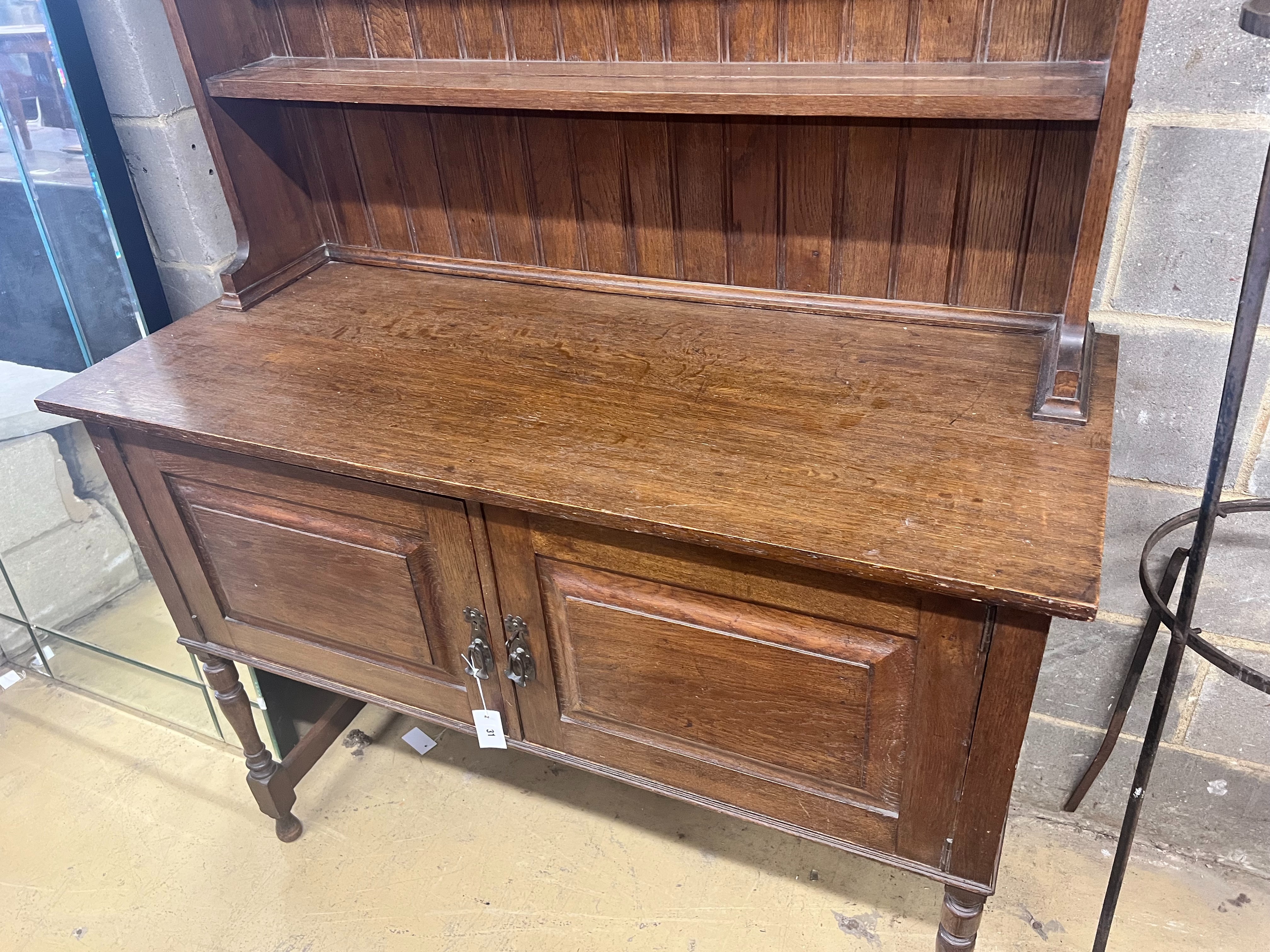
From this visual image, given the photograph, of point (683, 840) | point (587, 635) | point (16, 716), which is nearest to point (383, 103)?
point (587, 635)

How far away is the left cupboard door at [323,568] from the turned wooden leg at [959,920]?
0.62 m

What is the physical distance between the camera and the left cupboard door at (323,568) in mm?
1223

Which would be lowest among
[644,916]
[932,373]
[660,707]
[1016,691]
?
[644,916]

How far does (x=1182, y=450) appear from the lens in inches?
53.4

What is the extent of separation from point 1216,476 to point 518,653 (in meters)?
0.82

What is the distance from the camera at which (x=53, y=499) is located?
82.7 inches

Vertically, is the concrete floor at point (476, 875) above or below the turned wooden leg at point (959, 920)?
below

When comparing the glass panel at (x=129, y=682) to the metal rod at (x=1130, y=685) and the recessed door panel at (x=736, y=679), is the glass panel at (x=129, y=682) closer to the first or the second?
the recessed door panel at (x=736, y=679)

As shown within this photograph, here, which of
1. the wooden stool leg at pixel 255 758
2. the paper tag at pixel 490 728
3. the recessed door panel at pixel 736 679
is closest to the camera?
the recessed door panel at pixel 736 679

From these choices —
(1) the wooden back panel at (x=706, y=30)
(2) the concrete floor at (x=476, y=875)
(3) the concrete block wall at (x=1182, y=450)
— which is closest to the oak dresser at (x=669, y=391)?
(1) the wooden back panel at (x=706, y=30)

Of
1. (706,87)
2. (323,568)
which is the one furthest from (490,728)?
(706,87)

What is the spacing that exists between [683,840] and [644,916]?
6.5 inches

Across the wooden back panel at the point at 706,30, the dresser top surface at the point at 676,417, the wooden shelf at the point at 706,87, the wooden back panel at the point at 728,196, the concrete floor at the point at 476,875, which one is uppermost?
the wooden back panel at the point at 706,30

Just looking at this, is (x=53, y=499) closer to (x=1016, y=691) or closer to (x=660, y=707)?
(x=660, y=707)
